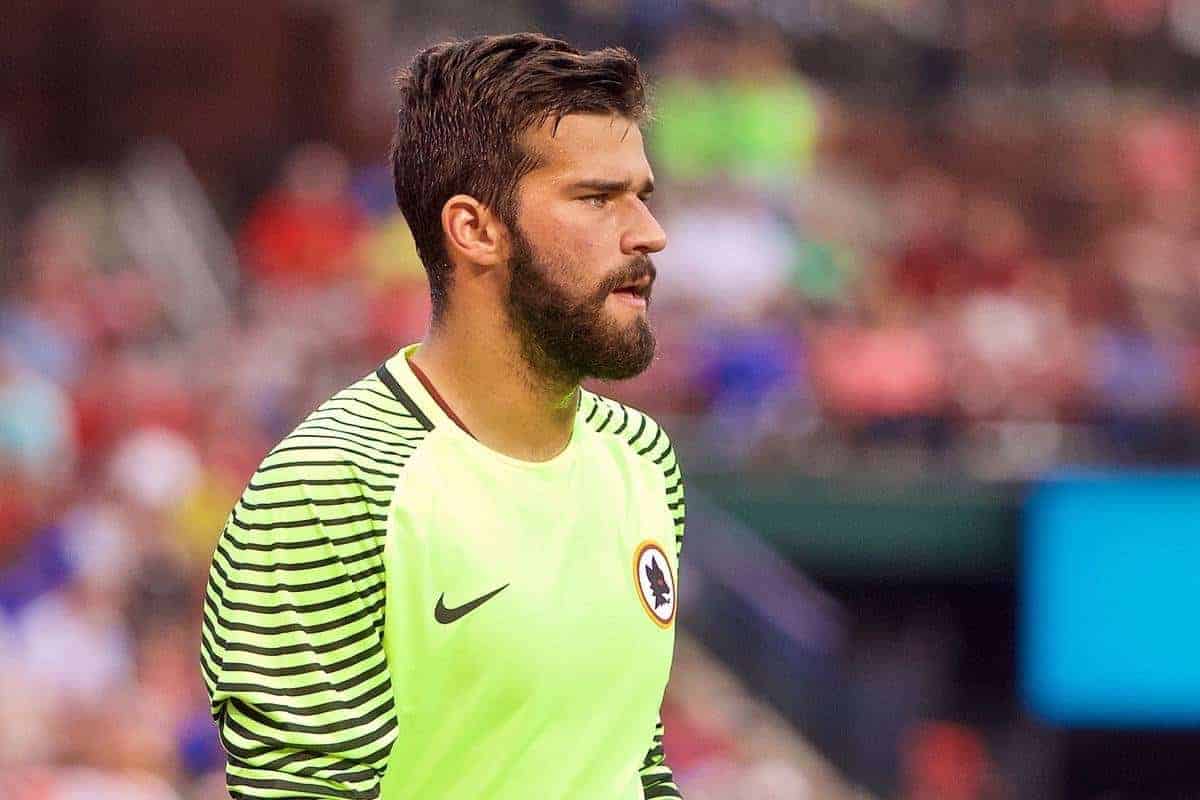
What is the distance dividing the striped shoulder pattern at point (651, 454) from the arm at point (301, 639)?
0.57 m

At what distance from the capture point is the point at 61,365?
9734 mm

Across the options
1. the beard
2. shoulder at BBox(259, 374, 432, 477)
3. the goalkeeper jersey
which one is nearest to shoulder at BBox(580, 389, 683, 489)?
the goalkeeper jersey

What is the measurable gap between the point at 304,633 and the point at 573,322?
53cm

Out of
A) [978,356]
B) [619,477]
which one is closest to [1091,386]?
[978,356]

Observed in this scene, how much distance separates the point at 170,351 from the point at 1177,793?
18.4 feet

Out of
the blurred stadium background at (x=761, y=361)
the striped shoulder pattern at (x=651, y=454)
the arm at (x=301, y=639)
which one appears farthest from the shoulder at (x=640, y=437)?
the blurred stadium background at (x=761, y=361)

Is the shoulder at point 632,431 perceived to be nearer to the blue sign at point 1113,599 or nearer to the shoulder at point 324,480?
the shoulder at point 324,480

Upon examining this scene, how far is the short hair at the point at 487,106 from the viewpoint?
105 inches

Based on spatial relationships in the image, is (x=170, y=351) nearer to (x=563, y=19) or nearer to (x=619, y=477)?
(x=563, y=19)

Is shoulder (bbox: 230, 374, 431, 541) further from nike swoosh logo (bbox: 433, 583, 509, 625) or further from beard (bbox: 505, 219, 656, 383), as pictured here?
beard (bbox: 505, 219, 656, 383)

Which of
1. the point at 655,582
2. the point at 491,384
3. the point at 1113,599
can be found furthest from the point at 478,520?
the point at 1113,599

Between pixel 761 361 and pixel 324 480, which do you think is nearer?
pixel 324 480

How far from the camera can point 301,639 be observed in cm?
248

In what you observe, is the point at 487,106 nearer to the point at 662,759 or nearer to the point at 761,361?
the point at 662,759
